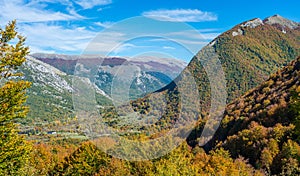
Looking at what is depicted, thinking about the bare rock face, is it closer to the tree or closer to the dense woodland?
the dense woodland

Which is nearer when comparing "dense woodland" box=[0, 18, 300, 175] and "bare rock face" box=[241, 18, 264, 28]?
"dense woodland" box=[0, 18, 300, 175]

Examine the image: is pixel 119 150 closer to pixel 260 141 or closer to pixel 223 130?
pixel 260 141

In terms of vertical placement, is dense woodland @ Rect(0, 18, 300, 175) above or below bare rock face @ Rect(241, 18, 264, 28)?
below

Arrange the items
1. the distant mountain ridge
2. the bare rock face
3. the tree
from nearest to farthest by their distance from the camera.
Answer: the tree, the distant mountain ridge, the bare rock face

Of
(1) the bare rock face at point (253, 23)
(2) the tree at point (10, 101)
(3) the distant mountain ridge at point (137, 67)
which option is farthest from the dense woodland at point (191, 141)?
(1) the bare rock face at point (253, 23)

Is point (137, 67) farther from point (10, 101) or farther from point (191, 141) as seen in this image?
point (191, 141)

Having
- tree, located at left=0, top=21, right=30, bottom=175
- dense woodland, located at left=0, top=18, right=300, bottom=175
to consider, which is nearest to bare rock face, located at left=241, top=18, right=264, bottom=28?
dense woodland, located at left=0, top=18, right=300, bottom=175

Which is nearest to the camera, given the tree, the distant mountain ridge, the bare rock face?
the tree

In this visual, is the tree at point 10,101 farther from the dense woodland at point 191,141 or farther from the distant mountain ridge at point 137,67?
the distant mountain ridge at point 137,67

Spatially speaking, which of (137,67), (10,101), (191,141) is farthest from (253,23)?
(10,101)

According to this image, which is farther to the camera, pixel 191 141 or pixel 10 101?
pixel 191 141

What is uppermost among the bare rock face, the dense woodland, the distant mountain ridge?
the bare rock face
